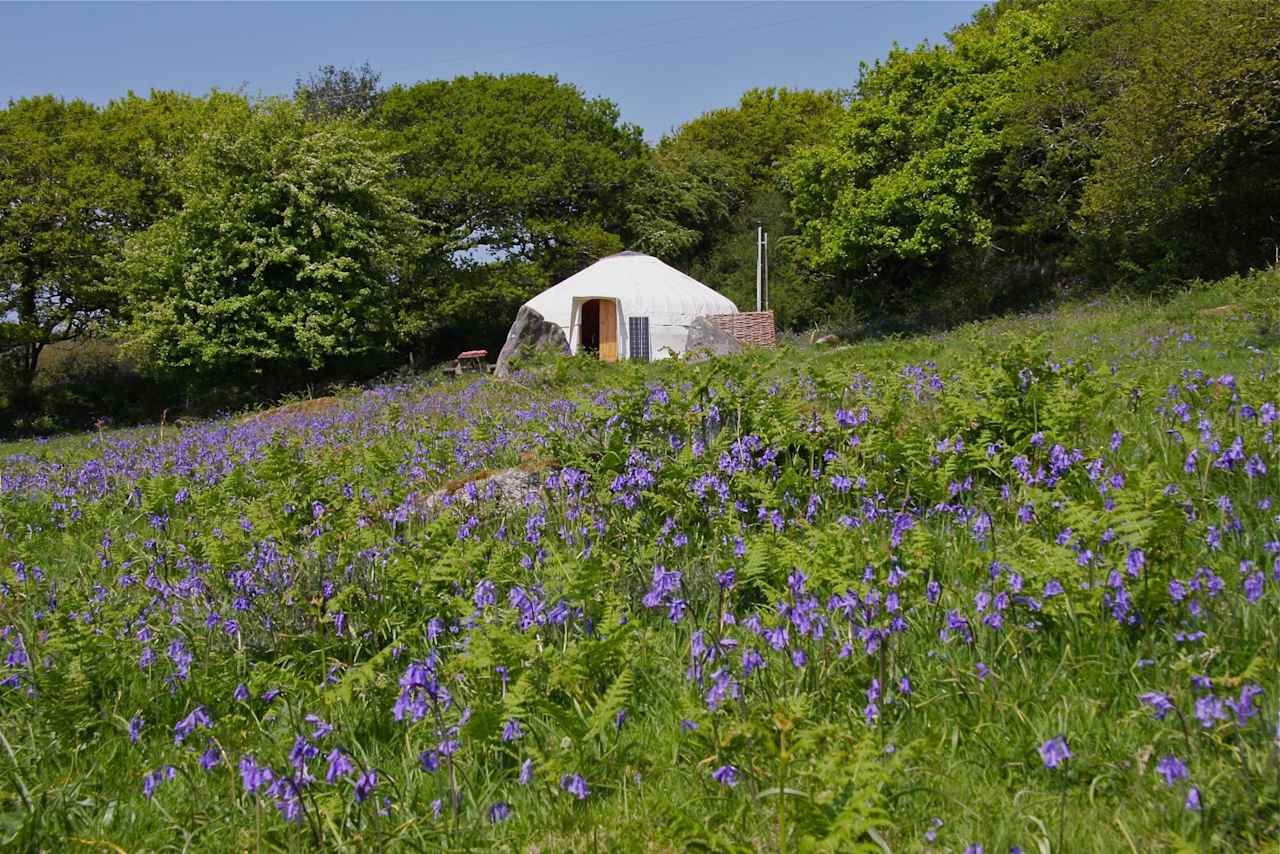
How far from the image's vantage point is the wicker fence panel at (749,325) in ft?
94.3

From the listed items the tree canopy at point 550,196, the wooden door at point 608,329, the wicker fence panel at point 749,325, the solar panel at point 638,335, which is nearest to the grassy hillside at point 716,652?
the tree canopy at point 550,196

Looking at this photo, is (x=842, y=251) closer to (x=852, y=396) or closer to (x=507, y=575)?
(x=852, y=396)

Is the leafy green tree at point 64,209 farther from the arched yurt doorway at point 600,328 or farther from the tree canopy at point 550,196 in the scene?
the arched yurt doorway at point 600,328

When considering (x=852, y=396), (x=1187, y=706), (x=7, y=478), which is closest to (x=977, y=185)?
(x=852, y=396)

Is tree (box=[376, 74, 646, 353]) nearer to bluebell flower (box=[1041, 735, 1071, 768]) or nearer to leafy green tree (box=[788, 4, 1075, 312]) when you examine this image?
leafy green tree (box=[788, 4, 1075, 312])

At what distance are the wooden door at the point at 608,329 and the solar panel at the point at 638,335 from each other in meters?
0.53

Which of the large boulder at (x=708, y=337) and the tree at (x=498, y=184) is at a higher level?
the tree at (x=498, y=184)

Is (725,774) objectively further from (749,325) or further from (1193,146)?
(749,325)

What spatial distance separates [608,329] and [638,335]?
3.50 feet

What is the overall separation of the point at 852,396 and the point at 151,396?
32125 millimetres

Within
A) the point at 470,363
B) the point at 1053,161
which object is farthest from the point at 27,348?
the point at 1053,161

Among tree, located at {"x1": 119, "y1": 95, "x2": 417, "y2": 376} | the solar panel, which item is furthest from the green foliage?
tree, located at {"x1": 119, "y1": 95, "x2": 417, "y2": 376}

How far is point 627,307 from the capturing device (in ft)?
94.4

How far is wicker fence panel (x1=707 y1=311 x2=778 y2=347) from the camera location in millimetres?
28730
